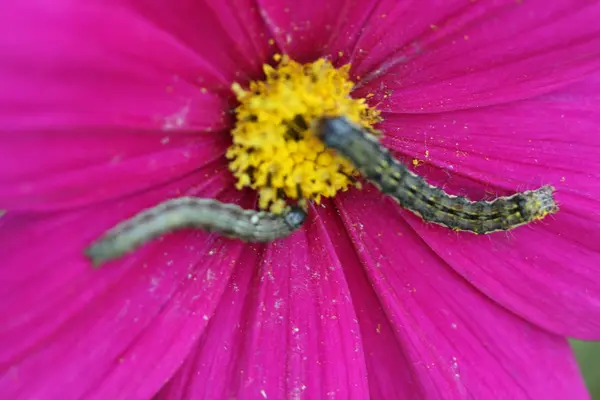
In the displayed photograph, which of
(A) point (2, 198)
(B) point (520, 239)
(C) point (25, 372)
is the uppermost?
(B) point (520, 239)

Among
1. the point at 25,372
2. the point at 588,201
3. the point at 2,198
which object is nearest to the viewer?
the point at 2,198

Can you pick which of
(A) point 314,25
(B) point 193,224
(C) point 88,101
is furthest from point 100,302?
(A) point 314,25

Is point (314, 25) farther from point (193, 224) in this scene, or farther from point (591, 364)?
point (591, 364)

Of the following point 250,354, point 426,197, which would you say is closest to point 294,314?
point 250,354

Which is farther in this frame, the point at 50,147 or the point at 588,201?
the point at 588,201

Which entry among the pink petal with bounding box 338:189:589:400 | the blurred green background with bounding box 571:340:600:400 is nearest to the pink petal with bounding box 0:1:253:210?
the pink petal with bounding box 338:189:589:400

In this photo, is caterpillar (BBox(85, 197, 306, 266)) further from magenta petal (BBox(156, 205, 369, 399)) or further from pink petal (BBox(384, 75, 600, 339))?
pink petal (BBox(384, 75, 600, 339))

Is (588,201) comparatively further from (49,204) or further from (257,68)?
(49,204)
